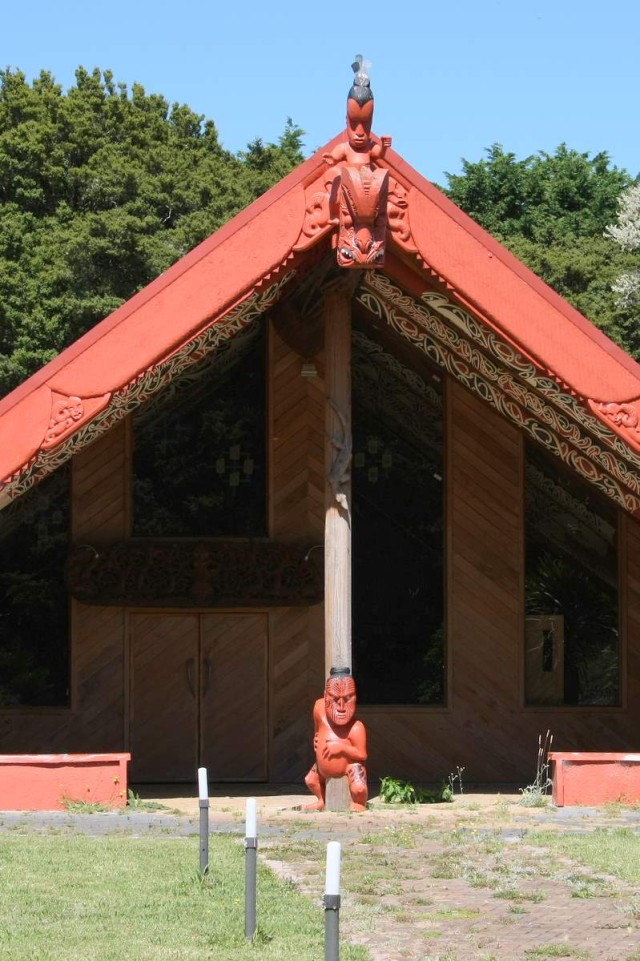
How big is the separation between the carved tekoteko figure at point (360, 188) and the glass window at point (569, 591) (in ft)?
13.3

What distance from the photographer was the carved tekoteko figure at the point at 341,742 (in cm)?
1223

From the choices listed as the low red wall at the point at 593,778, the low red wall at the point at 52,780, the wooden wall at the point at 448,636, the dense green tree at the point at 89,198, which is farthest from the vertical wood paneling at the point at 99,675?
the dense green tree at the point at 89,198

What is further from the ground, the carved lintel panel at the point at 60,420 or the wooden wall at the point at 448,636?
the carved lintel panel at the point at 60,420

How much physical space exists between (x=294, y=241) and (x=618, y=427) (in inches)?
115

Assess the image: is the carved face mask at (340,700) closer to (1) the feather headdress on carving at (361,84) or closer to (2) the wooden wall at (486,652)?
(2) the wooden wall at (486,652)

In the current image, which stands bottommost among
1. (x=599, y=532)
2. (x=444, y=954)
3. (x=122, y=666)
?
(x=444, y=954)

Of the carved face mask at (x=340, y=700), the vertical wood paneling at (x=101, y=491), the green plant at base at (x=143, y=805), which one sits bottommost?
the green plant at base at (x=143, y=805)

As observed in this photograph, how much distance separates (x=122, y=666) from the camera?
1474cm

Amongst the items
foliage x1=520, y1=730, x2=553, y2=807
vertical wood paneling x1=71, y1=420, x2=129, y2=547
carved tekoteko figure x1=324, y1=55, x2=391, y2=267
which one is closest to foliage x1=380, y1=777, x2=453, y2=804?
foliage x1=520, y1=730, x2=553, y2=807

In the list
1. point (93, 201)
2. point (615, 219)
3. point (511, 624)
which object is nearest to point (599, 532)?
point (511, 624)

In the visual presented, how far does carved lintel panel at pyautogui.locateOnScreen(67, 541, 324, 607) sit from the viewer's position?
14633 millimetres

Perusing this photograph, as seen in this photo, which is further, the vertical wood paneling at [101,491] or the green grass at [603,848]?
the vertical wood paneling at [101,491]

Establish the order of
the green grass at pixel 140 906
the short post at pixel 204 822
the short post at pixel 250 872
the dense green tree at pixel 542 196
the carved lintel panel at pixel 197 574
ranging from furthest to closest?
the dense green tree at pixel 542 196 → the carved lintel panel at pixel 197 574 → the short post at pixel 204 822 → the green grass at pixel 140 906 → the short post at pixel 250 872

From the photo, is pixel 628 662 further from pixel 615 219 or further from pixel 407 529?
pixel 615 219
